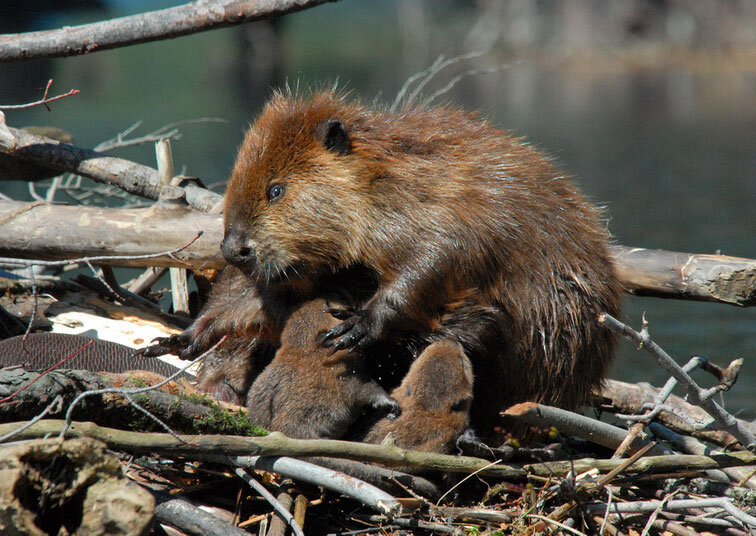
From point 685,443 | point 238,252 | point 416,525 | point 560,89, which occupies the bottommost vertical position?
point 560,89

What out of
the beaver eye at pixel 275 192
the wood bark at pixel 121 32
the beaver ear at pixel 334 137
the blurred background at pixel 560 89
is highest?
the wood bark at pixel 121 32

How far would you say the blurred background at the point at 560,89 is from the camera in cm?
1016

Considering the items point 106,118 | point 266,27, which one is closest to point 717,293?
point 106,118

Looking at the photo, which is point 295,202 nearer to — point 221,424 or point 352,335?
point 352,335

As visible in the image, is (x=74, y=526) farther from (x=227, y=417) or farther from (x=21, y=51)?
(x=21, y=51)

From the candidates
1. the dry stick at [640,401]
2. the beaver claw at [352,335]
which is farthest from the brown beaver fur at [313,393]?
the dry stick at [640,401]

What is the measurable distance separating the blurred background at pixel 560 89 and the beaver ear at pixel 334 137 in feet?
5.08

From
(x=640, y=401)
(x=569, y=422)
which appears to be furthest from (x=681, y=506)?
(x=640, y=401)

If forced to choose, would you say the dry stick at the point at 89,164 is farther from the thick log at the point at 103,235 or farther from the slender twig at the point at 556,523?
the slender twig at the point at 556,523

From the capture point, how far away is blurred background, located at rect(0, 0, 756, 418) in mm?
10156

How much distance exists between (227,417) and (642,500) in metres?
1.57

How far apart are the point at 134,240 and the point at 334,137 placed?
50.6 inches

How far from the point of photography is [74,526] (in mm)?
2029

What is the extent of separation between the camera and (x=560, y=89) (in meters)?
22.6
